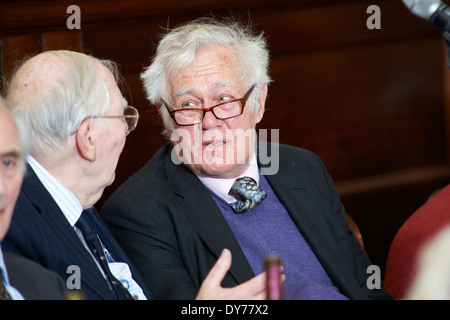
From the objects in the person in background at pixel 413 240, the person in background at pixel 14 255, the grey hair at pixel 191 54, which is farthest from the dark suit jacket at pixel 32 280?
the person in background at pixel 413 240

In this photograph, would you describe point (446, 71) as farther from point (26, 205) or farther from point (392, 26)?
point (26, 205)

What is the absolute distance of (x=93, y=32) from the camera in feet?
10.1

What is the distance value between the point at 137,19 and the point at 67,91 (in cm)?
144

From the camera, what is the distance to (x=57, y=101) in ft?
5.91

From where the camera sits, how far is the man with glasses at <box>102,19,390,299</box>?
207 cm

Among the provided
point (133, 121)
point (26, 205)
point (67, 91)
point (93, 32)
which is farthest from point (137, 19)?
point (26, 205)

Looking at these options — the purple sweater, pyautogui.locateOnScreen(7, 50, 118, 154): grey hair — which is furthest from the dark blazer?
the purple sweater

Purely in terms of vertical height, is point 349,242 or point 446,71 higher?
point 446,71

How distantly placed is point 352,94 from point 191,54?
78.8 inches

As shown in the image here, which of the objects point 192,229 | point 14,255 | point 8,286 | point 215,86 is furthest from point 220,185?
point 8,286

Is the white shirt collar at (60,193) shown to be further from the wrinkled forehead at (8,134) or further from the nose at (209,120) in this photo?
the nose at (209,120)

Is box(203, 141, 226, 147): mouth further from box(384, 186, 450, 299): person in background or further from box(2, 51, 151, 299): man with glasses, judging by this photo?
box(384, 186, 450, 299): person in background

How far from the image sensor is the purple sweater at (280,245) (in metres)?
2.10

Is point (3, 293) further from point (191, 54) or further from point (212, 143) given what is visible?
point (191, 54)
